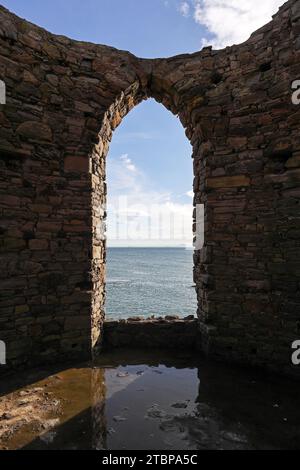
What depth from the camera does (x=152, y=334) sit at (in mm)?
7305

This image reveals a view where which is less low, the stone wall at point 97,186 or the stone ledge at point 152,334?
the stone wall at point 97,186

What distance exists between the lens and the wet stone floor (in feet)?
12.1

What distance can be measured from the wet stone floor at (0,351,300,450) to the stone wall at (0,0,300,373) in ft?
2.35

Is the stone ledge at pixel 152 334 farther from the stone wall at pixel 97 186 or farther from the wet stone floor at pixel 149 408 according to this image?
the wet stone floor at pixel 149 408

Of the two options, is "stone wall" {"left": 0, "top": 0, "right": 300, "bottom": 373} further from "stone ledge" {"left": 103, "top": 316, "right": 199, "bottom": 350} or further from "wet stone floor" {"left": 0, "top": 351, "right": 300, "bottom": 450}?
"wet stone floor" {"left": 0, "top": 351, "right": 300, "bottom": 450}

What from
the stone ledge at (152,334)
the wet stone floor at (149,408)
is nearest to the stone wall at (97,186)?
the stone ledge at (152,334)

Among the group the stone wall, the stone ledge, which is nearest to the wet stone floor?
the stone wall

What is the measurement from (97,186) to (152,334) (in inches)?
147

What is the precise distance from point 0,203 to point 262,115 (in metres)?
5.37

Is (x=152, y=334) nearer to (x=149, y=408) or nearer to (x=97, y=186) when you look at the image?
(x=149, y=408)

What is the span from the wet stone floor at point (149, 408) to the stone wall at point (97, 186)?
72cm

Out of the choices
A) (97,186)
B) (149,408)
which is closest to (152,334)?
(149,408)

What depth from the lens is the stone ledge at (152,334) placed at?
23.6 ft
